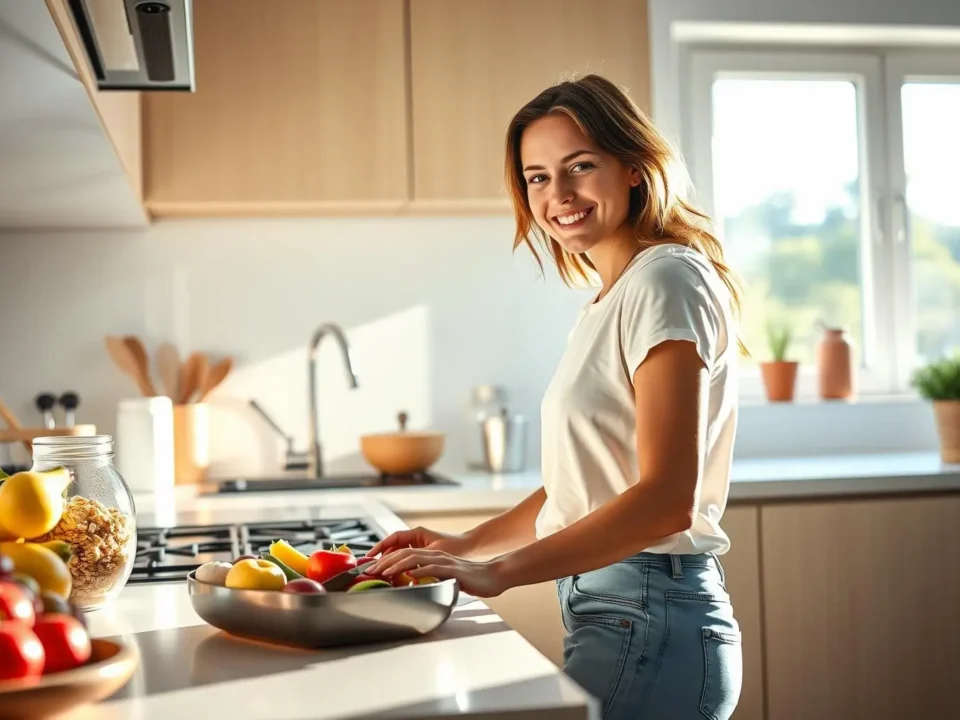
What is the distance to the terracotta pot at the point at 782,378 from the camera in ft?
10.2

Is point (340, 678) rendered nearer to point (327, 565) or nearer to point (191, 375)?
point (327, 565)

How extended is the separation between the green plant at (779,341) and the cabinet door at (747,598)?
87 cm

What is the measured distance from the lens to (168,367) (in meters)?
2.88

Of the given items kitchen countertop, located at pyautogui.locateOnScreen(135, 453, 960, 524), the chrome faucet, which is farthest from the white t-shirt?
the chrome faucet

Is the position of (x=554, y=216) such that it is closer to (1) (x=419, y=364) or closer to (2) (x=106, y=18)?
(2) (x=106, y=18)

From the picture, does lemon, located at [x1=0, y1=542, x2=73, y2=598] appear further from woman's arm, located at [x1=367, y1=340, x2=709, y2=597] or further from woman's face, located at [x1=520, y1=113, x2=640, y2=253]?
woman's face, located at [x1=520, y1=113, x2=640, y2=253]

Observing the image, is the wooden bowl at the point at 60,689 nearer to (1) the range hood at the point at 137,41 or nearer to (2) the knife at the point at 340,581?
(2) the knife at the point at 340,581

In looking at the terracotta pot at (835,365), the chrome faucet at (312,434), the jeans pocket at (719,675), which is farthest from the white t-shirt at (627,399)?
the terracotta pot at (835,365)

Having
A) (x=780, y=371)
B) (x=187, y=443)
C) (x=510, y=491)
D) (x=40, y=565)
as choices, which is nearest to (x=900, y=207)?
(x=780, y=371)

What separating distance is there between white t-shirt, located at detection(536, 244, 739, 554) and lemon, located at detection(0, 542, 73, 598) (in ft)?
2.13

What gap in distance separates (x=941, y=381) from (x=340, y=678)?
7.59 ft

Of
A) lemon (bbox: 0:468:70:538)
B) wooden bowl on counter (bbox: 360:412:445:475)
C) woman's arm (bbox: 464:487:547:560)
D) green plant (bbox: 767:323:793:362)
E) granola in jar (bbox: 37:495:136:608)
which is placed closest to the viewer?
lemon (bbox: 0:468:70:538)

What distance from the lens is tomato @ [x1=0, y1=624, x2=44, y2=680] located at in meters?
0.72

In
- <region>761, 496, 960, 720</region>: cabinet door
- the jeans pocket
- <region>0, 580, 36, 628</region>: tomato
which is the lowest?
<region>761, 496, 960, 720</region>: cabinet door
